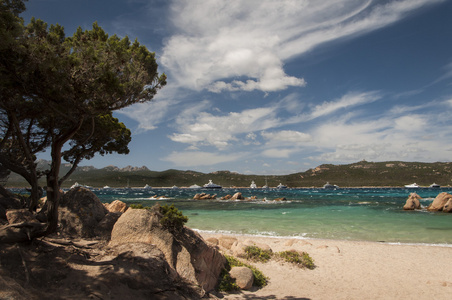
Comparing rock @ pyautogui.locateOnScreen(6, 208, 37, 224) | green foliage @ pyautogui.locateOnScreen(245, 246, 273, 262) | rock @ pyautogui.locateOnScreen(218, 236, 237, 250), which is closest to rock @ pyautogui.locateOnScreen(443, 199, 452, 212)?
green foliage @ pyautogui.locateOnScreen(245, 246, 273, 262)

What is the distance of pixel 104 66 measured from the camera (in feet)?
22.2

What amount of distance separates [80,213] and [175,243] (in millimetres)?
4553

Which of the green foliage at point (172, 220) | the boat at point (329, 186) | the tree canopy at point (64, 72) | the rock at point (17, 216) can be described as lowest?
the boat at point (329, 186)

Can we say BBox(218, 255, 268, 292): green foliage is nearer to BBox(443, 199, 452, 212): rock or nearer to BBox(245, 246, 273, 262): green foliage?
BBox(245, 246, 273, 262): green foliage

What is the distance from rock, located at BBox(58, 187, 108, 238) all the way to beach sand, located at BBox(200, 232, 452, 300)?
5888 mm

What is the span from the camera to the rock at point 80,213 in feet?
31.8

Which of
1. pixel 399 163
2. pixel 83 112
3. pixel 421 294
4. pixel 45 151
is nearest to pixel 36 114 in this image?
pixel 83 112

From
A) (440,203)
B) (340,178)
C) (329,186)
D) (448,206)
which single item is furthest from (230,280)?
(340,178)

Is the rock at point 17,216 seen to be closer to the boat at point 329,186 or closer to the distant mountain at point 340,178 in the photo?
the distant mountain at point 340,178

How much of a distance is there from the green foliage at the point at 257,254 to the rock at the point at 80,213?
22.8 feet

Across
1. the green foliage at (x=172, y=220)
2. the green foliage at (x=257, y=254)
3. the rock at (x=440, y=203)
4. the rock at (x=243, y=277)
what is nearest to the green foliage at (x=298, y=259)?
the green foliage at (x=257, y=254)

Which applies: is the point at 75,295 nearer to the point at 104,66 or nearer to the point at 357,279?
the point at 104,66

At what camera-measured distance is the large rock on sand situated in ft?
26.2

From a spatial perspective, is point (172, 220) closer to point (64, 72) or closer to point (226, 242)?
point (64, 72)
